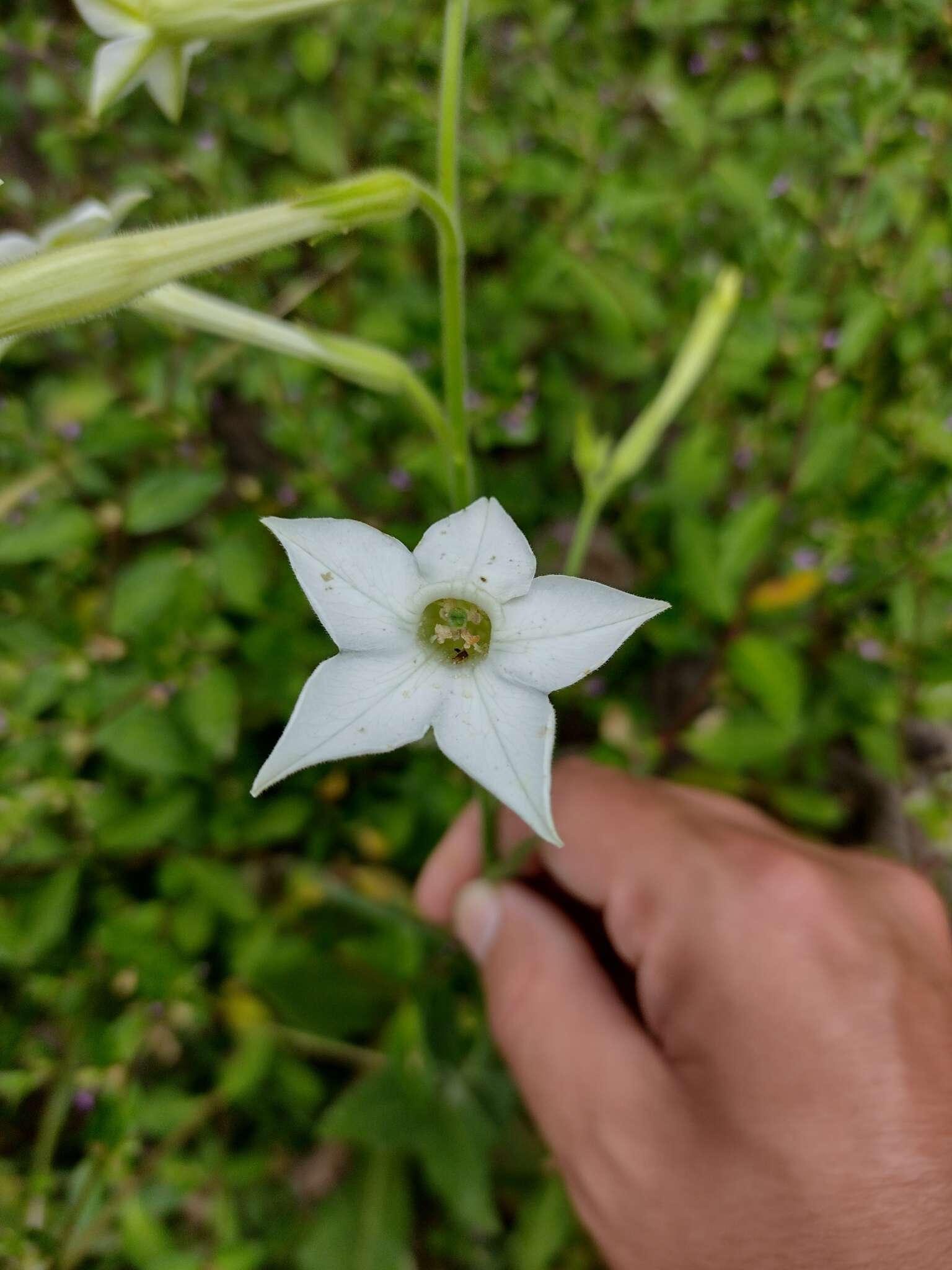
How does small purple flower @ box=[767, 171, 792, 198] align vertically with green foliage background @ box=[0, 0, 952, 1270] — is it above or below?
above

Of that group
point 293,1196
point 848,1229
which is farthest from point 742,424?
point 293,1196

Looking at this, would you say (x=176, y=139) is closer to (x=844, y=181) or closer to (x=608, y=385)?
(x=608, y=385)

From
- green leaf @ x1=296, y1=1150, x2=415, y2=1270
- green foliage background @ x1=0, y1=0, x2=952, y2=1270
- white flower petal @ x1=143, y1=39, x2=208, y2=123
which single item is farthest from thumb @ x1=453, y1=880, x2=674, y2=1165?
white flower petal @ x1=143, y1=39, x2=208, y2=123

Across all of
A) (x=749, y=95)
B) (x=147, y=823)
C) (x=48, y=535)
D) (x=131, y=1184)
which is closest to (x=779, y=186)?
(x=749, y=95)

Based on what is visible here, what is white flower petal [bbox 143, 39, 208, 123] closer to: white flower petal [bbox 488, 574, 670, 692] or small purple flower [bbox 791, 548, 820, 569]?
white flower petal [bbox 488, 574, 670, 692]

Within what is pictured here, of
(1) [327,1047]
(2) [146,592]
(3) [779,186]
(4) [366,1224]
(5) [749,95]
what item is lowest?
(4) [366,1224]

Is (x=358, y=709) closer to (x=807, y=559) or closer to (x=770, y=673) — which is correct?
(x=770, y=673)
